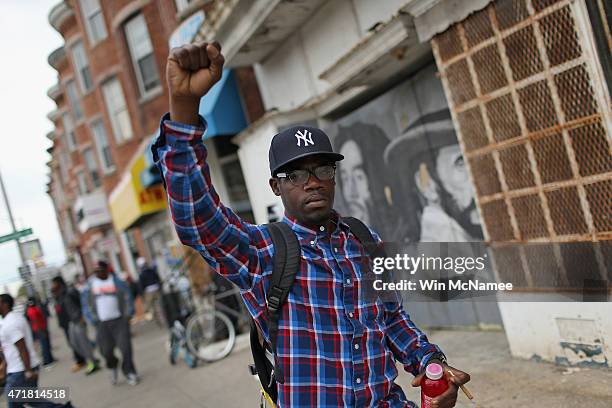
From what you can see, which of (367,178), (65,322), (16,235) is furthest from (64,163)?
(367,178)

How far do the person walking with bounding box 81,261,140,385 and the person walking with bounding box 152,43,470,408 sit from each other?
6.85 meters

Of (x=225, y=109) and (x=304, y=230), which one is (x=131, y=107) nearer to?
(x=225, y=109)

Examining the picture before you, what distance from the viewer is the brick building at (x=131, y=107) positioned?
9930 mm

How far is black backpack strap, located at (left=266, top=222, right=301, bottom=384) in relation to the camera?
1.86 metres

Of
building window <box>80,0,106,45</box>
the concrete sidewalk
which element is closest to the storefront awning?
the concrete sidewalk

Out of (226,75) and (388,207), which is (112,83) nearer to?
(226,75)

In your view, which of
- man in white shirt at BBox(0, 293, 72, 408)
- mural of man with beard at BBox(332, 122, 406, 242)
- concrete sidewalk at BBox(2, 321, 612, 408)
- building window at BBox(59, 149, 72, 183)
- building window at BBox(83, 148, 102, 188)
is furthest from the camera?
building window at BBox(59, 149, 72, 183)

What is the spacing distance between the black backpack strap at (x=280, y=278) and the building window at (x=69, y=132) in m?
31.2

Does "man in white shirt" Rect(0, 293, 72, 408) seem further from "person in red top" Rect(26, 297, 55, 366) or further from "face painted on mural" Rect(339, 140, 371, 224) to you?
"person in red top" Rect(26, 297, 55, 366)

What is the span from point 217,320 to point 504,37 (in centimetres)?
587

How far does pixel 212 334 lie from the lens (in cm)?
827

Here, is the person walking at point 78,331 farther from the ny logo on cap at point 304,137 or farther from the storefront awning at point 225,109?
the ny logo on cap at point 304,137

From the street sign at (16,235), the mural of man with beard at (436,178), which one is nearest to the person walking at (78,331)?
the street sign at (16,235)

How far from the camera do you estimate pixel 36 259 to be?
1034 centimetres
